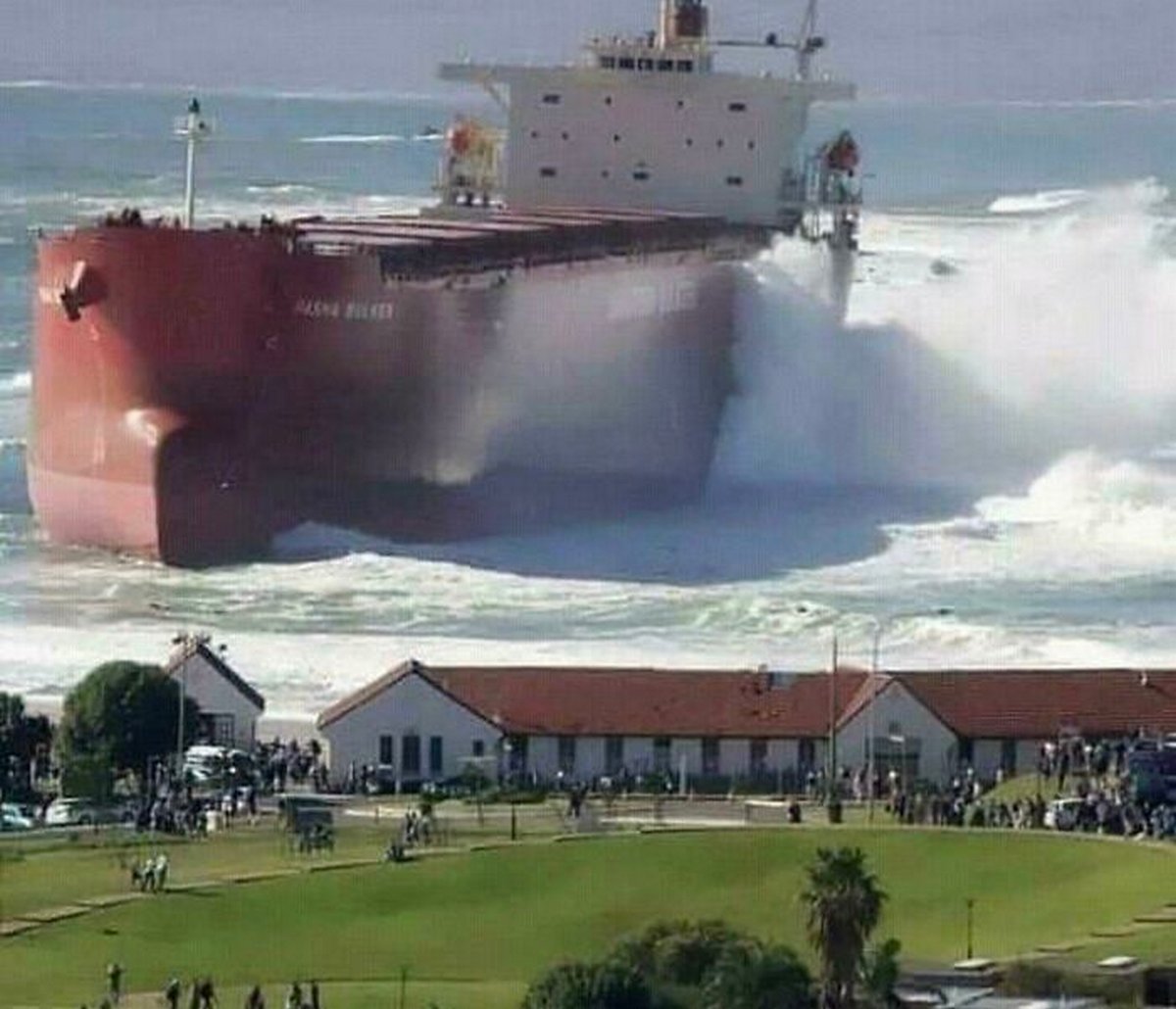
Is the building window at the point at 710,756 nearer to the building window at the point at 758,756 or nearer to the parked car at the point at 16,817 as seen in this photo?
the building window at the point at 758,756

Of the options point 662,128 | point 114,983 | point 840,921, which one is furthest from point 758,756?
point 662,128

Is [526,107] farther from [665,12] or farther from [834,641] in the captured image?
[834,641]

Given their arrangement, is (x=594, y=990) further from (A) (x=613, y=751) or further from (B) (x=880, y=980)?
(A) (x=613, y=751)

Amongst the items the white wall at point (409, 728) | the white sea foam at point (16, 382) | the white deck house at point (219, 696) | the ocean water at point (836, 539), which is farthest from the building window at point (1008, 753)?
the white sea foam at point (16, 382)

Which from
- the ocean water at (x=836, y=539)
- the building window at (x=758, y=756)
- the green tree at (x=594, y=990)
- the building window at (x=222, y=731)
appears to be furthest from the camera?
the ocean water at (x=836, y=539)

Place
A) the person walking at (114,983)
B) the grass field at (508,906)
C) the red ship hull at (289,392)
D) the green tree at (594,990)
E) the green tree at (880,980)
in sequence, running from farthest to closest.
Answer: the red ship hull at (289,392), the grass field at (508,906), the person walking at (114,983), the green tree at (880,980), the green tree at (594,990)

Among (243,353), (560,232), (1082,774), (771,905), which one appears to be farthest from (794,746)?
(560,232)
